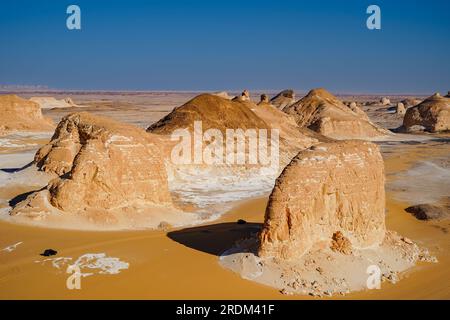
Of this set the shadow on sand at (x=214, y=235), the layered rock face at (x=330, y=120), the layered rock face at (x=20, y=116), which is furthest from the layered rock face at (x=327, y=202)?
the layered rock face at (x=20, y=116)

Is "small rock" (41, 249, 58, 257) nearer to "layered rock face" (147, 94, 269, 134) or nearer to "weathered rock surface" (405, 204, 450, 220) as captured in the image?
"weathered rock surface" (405, 204, 450, 220)

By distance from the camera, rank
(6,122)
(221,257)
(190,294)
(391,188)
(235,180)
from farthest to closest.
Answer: (6,122)
(235,180)
(391,188)
(221,257)
(190,294)

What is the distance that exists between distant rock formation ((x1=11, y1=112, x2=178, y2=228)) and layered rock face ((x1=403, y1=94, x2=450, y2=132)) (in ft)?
124

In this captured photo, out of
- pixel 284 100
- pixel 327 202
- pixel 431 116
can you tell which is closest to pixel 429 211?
pixel 327 202

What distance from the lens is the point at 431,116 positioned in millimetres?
47812

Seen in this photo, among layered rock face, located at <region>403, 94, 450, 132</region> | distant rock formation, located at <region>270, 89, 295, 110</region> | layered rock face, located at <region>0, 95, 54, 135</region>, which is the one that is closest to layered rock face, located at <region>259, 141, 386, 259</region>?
layered rock face, located at <region>0, 95, 54, 135</region>

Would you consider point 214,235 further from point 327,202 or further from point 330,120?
point 330,120

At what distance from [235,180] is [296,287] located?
13.2 m

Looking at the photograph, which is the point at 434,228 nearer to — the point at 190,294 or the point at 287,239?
the point at 287,239

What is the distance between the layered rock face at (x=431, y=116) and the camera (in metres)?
47.3

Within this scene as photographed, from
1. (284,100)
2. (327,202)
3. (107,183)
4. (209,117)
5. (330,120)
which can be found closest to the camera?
(327,202)

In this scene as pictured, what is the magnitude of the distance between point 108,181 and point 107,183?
0.22ft
